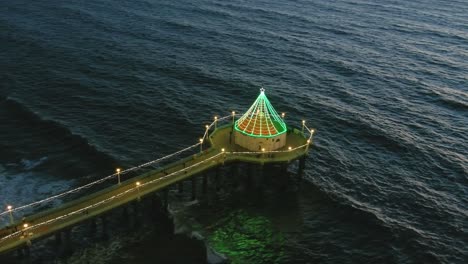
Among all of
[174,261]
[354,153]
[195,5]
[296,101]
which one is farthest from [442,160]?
[195,5]

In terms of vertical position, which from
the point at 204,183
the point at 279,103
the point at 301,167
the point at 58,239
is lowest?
the point at 58,239

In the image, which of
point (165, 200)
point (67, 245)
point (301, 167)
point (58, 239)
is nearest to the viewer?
point (58, 239)

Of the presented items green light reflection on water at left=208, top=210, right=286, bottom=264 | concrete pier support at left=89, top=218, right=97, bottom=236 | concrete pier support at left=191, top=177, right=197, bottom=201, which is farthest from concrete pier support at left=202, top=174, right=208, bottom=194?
concrete pier support at left=89, top=218, right=97, bottom=236

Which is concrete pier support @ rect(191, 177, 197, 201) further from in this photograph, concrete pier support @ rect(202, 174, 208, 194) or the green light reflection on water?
the green light reflection on water

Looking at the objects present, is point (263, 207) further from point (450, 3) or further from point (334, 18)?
point (450, 3)

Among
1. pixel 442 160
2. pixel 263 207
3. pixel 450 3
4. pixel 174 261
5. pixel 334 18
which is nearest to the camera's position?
pixel 174 261

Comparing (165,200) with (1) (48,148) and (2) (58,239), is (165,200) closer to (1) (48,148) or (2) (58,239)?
(2) (58,239)

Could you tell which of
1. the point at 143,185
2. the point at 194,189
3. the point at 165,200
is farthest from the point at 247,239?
the point at 143,185
